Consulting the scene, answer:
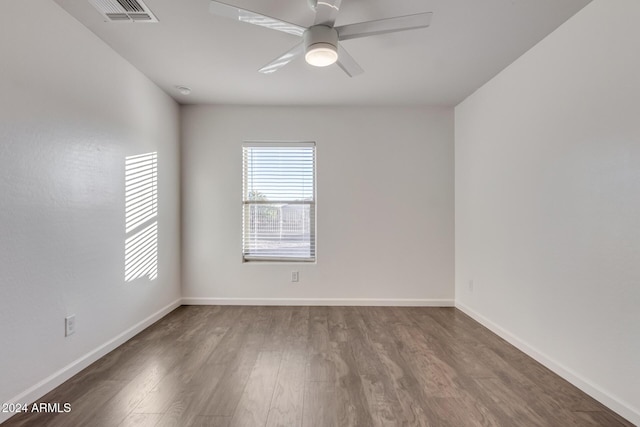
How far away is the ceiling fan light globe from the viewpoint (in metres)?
1.88

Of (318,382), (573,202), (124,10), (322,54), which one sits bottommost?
(318,382)

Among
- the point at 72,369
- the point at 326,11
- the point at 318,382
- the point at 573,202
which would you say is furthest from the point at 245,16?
the point at 72,369

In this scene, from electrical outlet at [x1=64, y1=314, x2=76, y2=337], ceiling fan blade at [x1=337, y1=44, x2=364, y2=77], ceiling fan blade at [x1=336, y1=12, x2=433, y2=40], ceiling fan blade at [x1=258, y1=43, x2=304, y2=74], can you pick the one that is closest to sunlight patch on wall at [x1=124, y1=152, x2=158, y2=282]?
electrical outlet at [x1=64, y1=314, x2=76, y2=337]

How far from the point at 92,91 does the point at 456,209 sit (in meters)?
3.72

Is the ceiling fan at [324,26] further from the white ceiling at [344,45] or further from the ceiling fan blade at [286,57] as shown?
the white ceiling at [344,45]

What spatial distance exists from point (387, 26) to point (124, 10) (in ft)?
5.46

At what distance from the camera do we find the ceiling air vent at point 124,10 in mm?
1896

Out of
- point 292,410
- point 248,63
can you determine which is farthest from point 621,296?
point 248,63

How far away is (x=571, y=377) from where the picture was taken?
203 cm

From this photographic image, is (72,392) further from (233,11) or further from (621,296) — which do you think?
(621,296)

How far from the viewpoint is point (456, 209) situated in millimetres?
3727

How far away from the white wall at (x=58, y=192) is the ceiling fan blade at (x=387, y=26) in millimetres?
1793

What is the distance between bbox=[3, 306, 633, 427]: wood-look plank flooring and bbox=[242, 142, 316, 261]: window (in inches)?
40.5

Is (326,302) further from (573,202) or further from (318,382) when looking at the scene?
(573,202)
